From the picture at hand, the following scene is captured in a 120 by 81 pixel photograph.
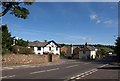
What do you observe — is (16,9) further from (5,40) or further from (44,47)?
(44,47)

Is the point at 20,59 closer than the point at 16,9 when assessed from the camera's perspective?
No

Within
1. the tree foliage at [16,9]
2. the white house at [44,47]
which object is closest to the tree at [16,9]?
the tree foliage at [16,9]

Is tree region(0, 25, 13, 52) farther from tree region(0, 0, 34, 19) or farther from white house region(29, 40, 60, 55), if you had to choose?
white house region(29, 40, 60, 55)

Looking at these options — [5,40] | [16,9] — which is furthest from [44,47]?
[16,9]

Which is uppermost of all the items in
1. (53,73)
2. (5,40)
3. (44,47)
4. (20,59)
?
(44,47)

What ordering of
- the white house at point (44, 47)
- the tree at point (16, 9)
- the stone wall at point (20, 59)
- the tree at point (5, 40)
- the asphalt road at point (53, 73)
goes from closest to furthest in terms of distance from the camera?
1. the asphalt road at point (53, 73)
2. the tree at point (16, 9)
3. the stone wall at point (20, 59)
4. the tree at point (5, 40)
5. the white house at point (44, 47)

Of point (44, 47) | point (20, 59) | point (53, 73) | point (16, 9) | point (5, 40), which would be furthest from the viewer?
point (44, 47)

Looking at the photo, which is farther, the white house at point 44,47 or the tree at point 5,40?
the white house at point 44,47

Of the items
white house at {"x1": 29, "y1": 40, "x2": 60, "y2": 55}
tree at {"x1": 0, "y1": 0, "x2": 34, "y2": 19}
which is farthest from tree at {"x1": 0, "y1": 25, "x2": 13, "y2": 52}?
white house at {"x1": 29, "y1": 40, "x2": 60, "y2": 55}

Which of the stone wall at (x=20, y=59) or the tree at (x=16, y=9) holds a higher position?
the tree at (x=16, y=9)

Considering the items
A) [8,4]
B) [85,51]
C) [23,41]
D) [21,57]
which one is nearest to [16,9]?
[8,4]

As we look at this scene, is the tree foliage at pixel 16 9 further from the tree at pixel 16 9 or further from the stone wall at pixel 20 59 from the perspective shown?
the stone wall at pixel 20 59

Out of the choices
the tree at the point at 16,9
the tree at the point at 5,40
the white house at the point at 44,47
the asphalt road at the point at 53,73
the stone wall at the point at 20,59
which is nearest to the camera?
the asphalt road at the point at 53,73

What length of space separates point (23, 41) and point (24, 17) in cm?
6285
